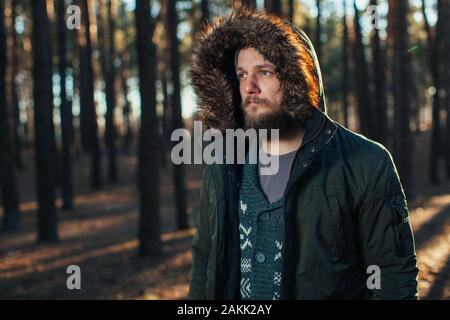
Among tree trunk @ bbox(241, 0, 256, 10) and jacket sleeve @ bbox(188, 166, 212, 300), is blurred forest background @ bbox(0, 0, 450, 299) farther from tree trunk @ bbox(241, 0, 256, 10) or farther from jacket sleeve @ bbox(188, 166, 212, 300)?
jacket sleeve @ bbox(188, 166, 212, 300)

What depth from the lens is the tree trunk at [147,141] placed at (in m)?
10.8

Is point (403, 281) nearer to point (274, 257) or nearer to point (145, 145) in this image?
point (274, 257)

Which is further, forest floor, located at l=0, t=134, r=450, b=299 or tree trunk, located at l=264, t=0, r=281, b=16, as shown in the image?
tree trunk, located at l=264, t=0, r=281, b=16

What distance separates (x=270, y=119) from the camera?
2.93 meters

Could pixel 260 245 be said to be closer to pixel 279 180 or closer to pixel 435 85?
pixel 279 180

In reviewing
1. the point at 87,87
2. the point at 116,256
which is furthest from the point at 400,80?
the point at 87,87

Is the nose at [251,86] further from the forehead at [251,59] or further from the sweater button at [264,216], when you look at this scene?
the sweater button at [264,216]

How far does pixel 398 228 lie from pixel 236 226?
88cm

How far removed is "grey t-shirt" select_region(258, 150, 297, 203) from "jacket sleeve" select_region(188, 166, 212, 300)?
37cm

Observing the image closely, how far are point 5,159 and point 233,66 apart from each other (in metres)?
13.7

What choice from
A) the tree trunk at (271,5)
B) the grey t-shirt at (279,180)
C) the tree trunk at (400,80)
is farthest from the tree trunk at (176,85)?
Answer: the grey t-shirt at (279,180)

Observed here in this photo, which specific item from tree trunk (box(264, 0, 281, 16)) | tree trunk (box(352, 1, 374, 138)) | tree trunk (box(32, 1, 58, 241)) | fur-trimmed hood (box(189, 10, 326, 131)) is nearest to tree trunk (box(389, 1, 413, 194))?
tree trunk (box(352, 1, 374, 138))

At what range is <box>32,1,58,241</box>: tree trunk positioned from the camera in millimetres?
12773

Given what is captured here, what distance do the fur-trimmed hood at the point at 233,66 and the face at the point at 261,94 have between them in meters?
0.05
